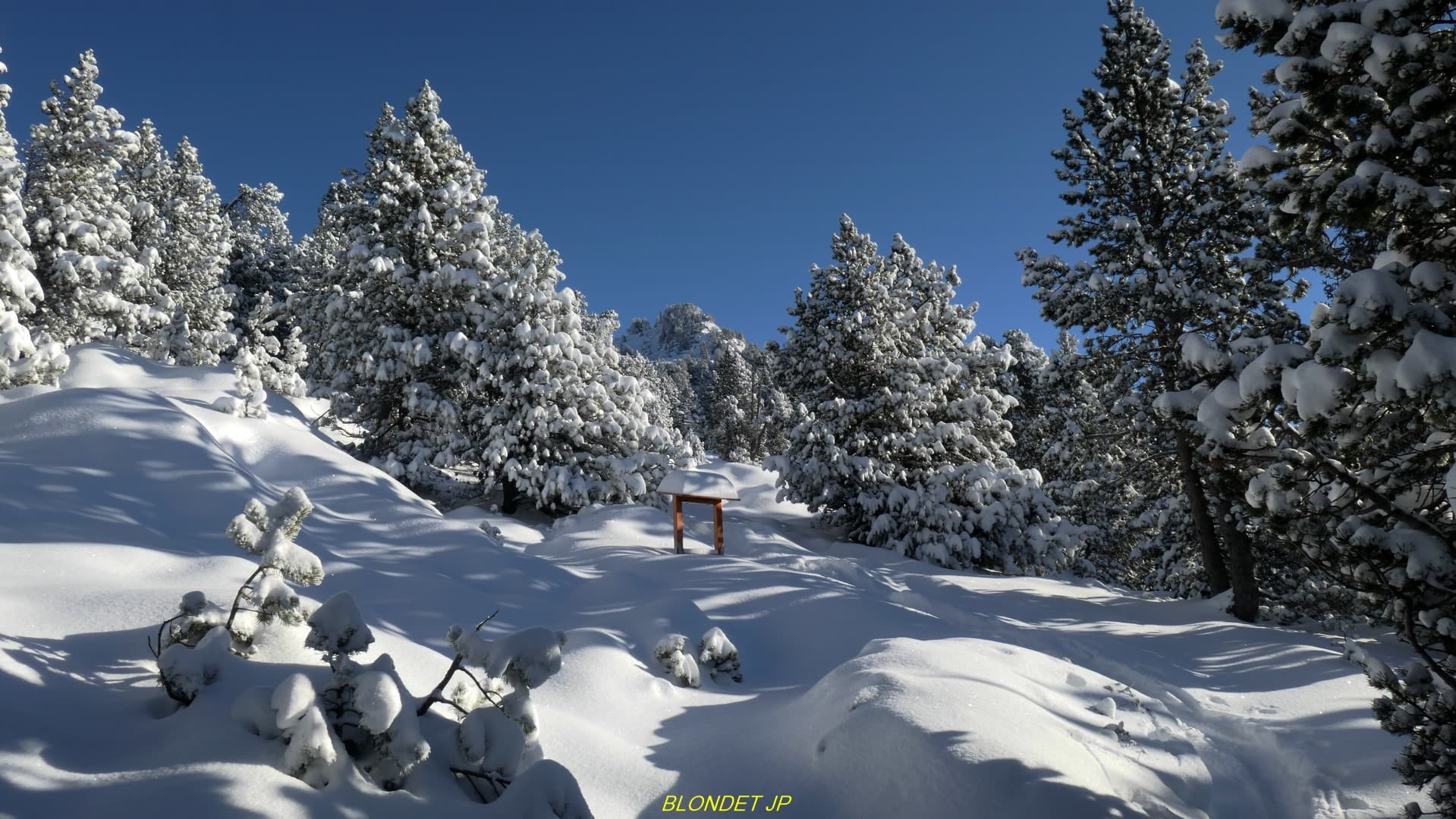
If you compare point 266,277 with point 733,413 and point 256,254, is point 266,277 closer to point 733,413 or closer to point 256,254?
point 256,254

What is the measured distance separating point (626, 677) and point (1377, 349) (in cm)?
586

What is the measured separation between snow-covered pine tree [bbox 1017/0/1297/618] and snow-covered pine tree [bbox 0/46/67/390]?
1762 centimetres

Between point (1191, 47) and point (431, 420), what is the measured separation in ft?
62.9

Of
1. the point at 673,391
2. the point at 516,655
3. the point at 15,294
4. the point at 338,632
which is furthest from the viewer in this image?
the point at 673,391

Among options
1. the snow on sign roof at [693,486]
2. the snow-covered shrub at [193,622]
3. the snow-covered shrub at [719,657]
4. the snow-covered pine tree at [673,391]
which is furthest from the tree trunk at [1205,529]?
the snow-covered pine tree at [673,391]

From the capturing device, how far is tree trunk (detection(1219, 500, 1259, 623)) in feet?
38.8

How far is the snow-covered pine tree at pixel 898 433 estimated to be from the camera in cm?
1745

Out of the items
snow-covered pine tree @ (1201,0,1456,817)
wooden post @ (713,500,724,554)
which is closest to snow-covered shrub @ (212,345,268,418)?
wooden post @ (713,500,724,554)

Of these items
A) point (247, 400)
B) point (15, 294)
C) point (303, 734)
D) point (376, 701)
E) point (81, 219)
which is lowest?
point (303, 734)

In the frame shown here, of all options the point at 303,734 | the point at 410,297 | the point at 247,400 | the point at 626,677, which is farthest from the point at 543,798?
the point at 410,297

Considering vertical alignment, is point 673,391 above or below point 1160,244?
above

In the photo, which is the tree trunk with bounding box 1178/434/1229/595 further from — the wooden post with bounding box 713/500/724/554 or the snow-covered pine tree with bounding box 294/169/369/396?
the snow-covered pine tree with bounding box 294/169/369/396

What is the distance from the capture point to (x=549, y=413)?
1602 centimetres

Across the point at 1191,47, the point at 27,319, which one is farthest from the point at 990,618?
the point at 27,319
